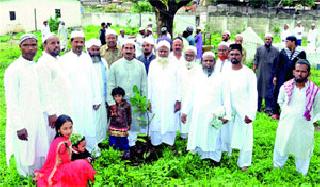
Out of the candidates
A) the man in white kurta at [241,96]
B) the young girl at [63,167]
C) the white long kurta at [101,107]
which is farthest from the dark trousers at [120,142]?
the man in white kurta at [241,96]

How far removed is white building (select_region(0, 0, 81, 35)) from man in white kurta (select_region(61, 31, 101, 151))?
76.0 feet

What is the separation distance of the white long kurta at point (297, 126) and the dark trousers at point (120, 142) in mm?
2299

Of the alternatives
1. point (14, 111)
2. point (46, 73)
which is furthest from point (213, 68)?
point (14, 111)

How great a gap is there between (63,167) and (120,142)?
1.69 meters

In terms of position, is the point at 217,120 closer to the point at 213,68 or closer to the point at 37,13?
the point at 213,68

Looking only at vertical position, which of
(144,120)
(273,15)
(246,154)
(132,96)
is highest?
(273,15)

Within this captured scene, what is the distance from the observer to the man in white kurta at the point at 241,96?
5273 mm

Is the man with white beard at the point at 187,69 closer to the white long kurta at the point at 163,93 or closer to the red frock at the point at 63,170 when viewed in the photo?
the white long kurta at the point at 163,93

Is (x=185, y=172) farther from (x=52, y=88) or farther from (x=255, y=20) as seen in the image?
(x=255, y=20)

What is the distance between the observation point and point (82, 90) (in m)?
5.59

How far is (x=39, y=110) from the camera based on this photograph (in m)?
4.81

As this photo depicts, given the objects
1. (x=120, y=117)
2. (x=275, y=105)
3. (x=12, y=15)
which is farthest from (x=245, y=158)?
(x=12, y=15)

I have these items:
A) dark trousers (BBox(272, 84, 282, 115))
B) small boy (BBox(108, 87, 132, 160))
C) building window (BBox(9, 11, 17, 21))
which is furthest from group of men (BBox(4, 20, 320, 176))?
building window (BBox(9, 11, 17, 21))

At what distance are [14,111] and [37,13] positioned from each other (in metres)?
26.1
